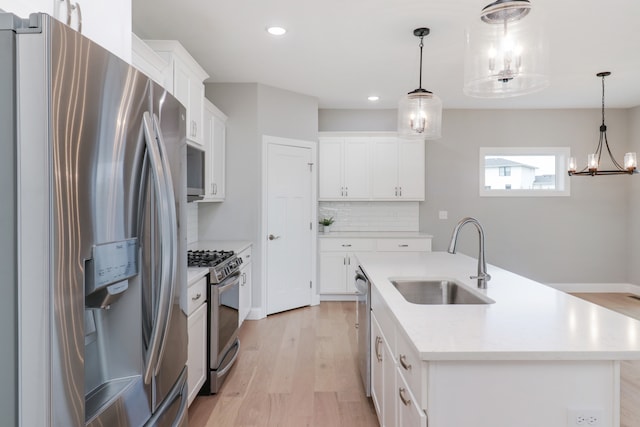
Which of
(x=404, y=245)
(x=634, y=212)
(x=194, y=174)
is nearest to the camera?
(x=194, y=174)

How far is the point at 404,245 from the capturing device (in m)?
5.12

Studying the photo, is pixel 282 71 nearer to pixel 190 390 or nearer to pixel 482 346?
pixel 190 390

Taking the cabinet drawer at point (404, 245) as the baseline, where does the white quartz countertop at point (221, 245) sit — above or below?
above

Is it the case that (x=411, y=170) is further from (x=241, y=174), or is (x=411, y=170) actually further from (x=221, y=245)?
(x=221, y=245)

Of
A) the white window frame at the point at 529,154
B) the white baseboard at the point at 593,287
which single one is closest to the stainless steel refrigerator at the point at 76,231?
the white window frame at the point at 529,154

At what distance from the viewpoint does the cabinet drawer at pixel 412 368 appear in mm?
1208

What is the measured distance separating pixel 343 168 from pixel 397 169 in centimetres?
75

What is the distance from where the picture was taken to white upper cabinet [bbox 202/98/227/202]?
3.73 metres

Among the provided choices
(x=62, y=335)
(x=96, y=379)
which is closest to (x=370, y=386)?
(x=96, y=379)

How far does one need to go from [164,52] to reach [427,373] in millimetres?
2636

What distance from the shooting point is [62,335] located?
755mm

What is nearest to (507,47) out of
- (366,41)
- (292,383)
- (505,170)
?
(366,41)

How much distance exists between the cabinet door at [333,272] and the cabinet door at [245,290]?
126 cm

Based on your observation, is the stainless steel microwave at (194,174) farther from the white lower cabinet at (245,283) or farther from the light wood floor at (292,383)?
the light wood floor at (292,383)
